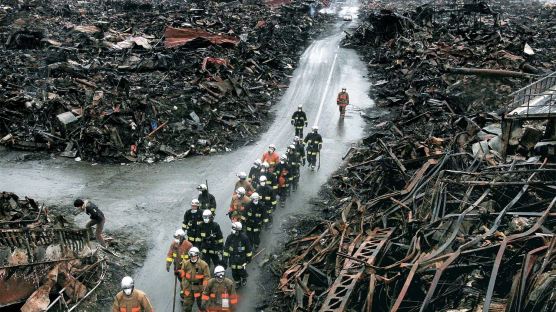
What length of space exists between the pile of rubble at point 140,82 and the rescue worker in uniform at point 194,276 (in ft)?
33.0

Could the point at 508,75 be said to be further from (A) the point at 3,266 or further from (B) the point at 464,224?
(A) the point at 3,266

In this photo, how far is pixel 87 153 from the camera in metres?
19.5

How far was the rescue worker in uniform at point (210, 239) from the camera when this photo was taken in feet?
38.2

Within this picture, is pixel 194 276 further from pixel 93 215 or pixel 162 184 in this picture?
pixel 162 184

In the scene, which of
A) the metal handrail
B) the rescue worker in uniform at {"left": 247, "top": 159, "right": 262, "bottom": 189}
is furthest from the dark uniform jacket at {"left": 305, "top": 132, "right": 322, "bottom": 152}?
the metal handrail

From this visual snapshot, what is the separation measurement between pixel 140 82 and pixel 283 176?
Result: 11.9 m

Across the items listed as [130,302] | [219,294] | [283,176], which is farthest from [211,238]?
[283,176]

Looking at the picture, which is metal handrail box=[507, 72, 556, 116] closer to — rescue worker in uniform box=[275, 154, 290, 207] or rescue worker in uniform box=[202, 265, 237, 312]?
rescue worker in uniform box=[275, 154, 290, 207]

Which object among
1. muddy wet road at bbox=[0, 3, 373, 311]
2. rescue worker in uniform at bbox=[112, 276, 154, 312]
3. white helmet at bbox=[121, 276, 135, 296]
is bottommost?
muddy wet road at bbox=[0, 3, 373, 311]

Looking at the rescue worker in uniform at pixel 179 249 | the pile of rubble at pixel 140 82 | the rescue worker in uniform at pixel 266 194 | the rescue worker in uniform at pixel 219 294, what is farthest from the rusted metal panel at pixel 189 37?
the rescue worker in uniform at pixel 219 294

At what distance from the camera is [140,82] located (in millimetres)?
24188

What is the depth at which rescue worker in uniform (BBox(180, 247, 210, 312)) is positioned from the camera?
10.2 meters

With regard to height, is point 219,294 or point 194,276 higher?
point 194,276

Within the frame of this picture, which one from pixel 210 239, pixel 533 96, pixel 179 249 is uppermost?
pixel 533 96
